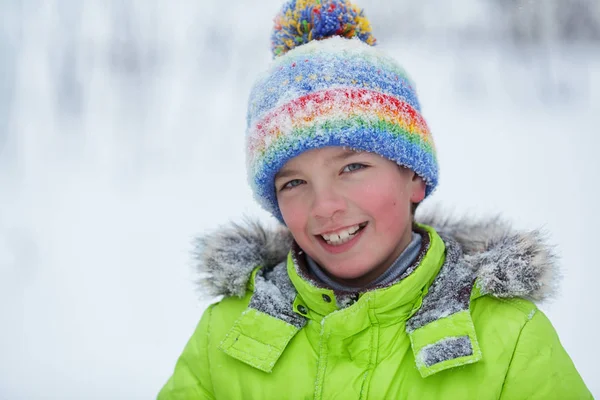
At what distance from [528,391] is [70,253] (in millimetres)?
2378

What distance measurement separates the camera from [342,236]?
1.26 metres

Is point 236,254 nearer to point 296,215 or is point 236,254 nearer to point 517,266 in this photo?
point 296,215

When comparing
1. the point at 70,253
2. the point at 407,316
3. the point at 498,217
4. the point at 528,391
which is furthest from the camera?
the point at 70,253

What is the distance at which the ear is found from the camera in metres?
1.40

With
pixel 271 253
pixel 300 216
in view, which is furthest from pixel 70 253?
pixel 300 216

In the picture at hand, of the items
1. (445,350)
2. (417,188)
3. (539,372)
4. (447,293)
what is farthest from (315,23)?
(539,372)

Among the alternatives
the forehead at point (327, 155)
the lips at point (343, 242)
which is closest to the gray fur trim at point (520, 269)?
the lips at point (343, 242)

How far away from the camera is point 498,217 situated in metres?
1.46

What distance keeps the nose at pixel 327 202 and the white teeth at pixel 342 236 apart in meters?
0.05

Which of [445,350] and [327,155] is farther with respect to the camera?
[327,155]

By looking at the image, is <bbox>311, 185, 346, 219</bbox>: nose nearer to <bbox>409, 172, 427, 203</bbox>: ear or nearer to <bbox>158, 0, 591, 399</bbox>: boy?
<bbox>158, 0, 591, 399</bbox>: boy

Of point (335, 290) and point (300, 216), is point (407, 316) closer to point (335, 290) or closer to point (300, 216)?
point (335, 290)

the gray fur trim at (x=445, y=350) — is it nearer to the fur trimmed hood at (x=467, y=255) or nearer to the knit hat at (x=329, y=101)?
the fur trimmed hood at (x=467, y=255)

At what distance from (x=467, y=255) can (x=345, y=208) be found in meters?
0.33
